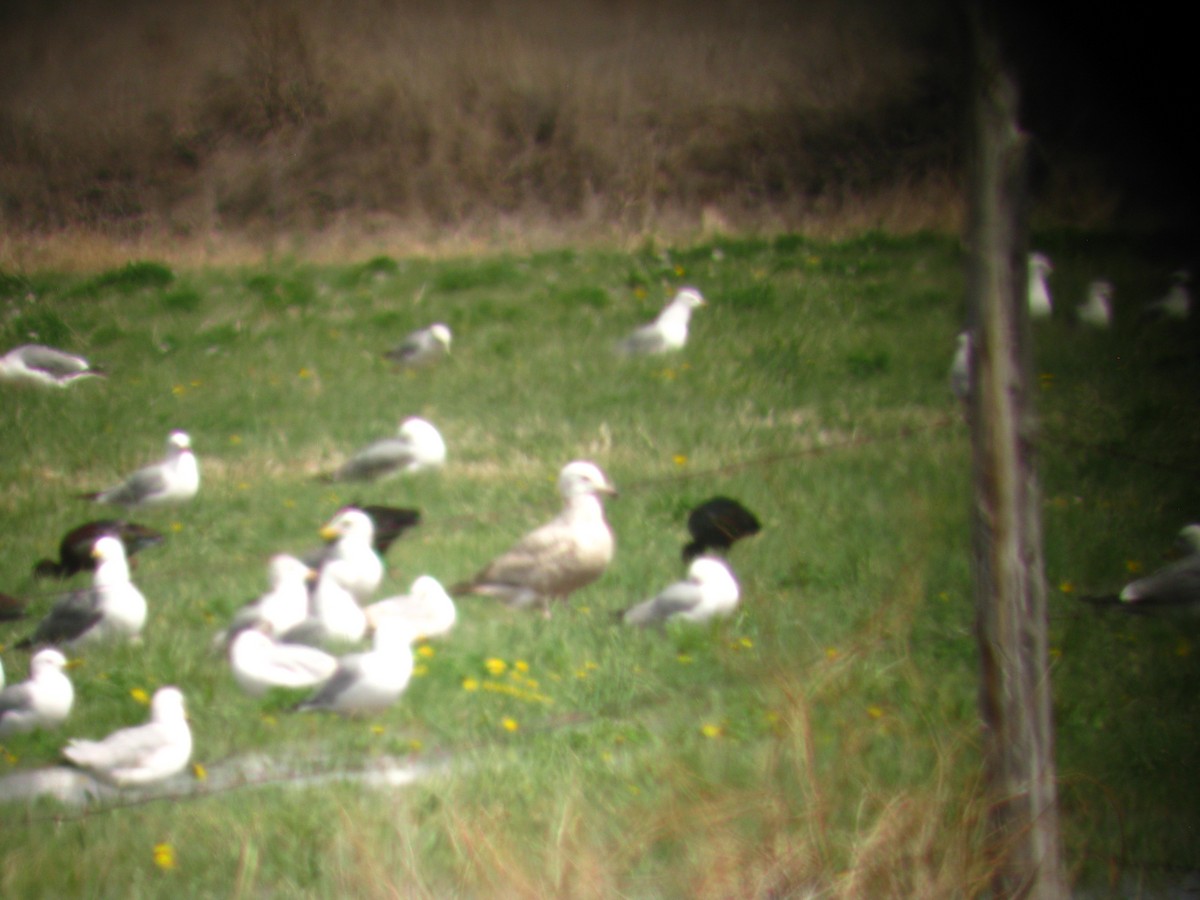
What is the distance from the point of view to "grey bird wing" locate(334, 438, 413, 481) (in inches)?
304

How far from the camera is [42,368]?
32.1 feet

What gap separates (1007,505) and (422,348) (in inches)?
291

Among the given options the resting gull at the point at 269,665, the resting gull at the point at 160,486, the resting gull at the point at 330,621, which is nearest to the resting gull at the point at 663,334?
the resting gull at the point at 160,486

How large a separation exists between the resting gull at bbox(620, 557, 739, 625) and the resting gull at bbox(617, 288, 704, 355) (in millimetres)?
4480

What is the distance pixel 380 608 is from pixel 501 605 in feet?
1.80

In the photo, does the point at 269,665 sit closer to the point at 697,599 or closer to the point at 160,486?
the point at 697,599

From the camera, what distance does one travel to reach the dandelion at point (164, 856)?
3623 mm

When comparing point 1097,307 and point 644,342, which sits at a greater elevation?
point 1097,307

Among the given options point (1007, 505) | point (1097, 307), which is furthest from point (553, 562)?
point (1097, 307)

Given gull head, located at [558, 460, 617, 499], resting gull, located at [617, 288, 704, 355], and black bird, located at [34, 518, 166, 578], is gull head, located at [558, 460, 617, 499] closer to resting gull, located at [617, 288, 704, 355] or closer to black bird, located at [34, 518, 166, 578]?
black bird, located at [34, 518, 166, 578]

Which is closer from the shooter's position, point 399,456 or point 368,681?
point 368,681

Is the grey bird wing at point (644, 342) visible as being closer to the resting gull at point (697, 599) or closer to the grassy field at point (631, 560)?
the grassy field at point (631, 560)

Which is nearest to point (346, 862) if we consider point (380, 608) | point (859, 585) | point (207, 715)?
point (207, 715)

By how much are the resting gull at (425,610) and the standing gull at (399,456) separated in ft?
7.64
